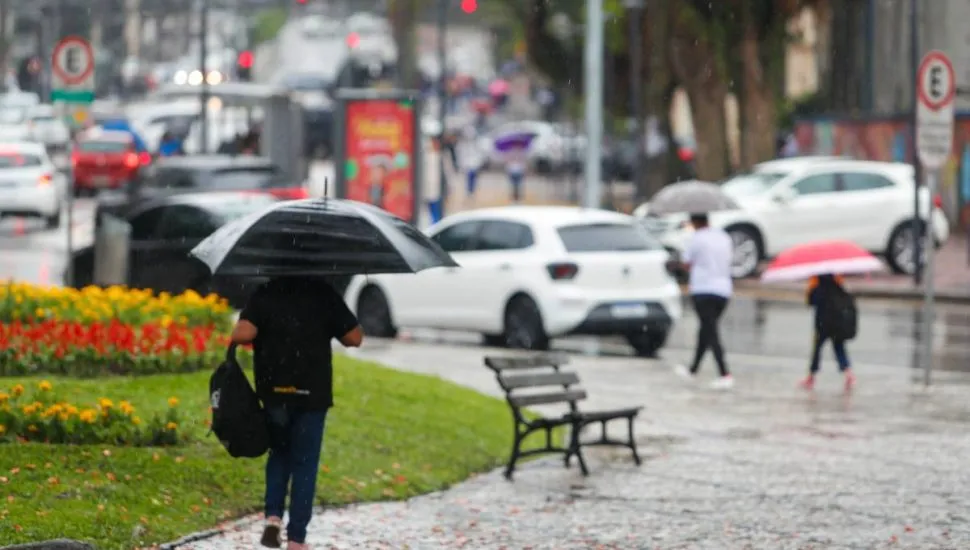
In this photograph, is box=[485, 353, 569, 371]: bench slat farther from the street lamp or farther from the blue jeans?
the street lamp

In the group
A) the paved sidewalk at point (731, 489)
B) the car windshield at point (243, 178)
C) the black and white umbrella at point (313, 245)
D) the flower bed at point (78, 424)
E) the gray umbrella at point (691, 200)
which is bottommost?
the paved sidewalk at point (731, 489)

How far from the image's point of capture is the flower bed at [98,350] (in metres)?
14.0

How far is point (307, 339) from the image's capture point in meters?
9.65

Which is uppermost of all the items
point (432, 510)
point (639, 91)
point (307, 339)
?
point (639, 91)

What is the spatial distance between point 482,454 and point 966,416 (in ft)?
14.8

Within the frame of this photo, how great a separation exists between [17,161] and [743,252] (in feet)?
52.9

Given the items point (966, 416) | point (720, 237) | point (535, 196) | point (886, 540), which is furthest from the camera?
point (535, 196)

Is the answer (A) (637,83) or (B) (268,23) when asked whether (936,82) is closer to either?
(A) (637,83)

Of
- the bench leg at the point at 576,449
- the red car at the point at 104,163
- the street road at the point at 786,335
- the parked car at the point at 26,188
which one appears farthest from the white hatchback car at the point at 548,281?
the red car at the point at 104,163

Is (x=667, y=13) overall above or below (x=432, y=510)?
above

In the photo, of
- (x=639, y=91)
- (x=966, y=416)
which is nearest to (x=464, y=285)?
(x=966, y=416)

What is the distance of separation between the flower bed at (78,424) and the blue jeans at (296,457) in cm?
211

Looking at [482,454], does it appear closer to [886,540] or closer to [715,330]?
[886,540]

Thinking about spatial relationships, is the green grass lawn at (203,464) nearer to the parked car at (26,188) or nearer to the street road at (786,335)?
the street road at (786,335)
